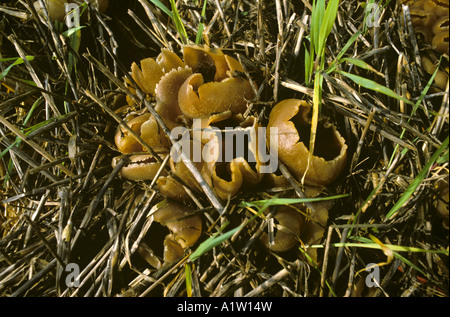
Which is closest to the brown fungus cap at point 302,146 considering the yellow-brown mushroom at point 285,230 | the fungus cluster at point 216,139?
the fungus cluster at point 216,139

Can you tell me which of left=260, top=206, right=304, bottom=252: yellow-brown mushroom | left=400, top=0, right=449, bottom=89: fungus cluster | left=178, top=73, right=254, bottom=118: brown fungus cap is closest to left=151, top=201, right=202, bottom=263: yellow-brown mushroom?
left=260, top=206, right=304, bottom=252: yellow-brown mushroom

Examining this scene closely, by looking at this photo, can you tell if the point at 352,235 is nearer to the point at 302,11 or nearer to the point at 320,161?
the point at 320,161

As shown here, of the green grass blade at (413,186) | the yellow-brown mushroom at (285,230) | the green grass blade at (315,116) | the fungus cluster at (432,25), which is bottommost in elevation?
the yellow-brown mushroom at (285,230)

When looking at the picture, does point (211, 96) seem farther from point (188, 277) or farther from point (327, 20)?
point (188, 277)

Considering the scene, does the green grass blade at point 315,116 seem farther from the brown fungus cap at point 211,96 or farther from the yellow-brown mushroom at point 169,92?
the yellow-brown mushroom at point 169,92

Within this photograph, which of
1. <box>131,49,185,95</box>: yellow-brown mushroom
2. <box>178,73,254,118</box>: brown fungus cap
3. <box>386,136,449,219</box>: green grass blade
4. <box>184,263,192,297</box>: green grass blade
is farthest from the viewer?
<box>131,49,185,95</box>: yellow-brown mushroom

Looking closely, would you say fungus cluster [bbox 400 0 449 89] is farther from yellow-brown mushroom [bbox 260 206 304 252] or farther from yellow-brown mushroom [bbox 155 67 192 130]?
yellow-brown mushroom [bbox 155 67 192 130]
